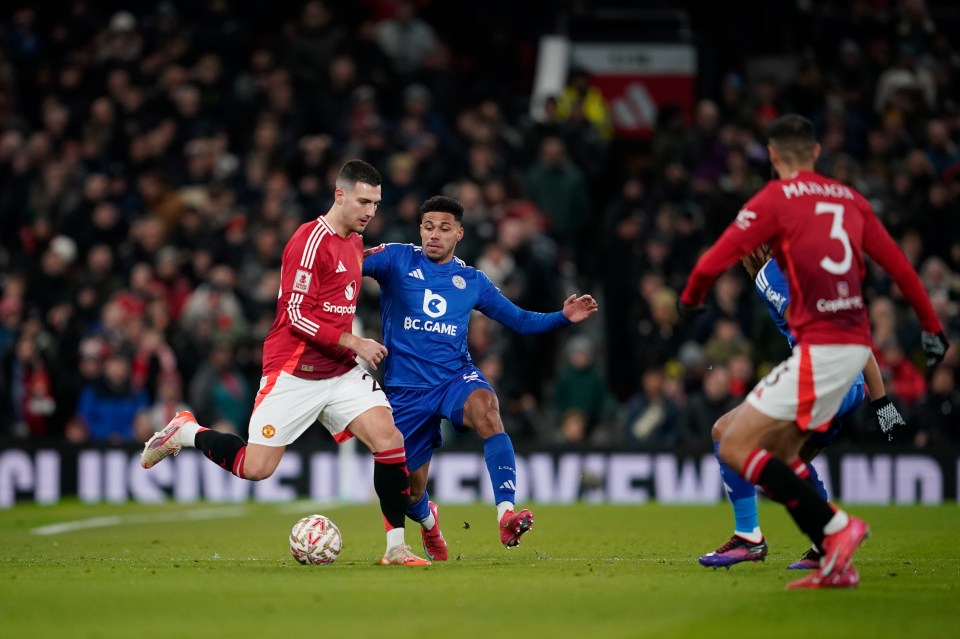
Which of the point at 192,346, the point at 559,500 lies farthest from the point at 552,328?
the point at 192,346

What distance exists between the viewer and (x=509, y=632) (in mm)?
6688

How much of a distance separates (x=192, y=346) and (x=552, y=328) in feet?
29.8

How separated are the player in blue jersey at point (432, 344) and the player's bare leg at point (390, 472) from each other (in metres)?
0.45

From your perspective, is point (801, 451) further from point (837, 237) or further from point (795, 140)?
point (795, 140)

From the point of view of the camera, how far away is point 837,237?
27.2ft

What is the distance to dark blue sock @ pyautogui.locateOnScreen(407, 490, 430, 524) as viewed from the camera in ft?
33.9

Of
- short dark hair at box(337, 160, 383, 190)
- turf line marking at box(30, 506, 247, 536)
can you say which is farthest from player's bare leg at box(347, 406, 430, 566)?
turf line marking at box(30, 506, 247, 536)

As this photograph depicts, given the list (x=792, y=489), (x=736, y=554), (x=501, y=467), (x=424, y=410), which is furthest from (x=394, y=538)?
(x=792, y=489)

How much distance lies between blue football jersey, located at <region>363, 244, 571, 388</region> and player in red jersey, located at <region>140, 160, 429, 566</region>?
1.60ft

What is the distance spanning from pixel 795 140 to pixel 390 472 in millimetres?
3312

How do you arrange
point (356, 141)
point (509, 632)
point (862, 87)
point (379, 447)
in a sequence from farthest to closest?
point (862, 87) < point (356, 141) < point (379, 447) < point (509, 632)

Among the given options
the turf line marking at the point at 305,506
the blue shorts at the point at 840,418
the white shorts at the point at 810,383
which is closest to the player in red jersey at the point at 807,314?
the white shorts at the point at 810,383

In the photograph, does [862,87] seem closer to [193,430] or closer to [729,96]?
[729,96]

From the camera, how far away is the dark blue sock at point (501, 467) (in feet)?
33.4
